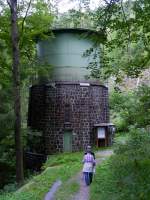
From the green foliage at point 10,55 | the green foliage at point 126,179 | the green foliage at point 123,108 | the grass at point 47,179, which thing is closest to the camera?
the green foliage at point 126,179

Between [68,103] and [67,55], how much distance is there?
3099mm

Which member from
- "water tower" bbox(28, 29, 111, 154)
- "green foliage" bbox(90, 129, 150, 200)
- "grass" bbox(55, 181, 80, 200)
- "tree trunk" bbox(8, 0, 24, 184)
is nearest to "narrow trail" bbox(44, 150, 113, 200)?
"grass" bbox(55, 181, 80, 200)

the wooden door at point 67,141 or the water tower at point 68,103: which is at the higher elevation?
the water tower at point 68,103

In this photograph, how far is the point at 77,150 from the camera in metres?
28.1

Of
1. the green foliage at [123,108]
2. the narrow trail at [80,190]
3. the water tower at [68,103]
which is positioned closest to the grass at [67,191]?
the narrow trail at [80,190]

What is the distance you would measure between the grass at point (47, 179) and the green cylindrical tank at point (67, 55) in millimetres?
5952

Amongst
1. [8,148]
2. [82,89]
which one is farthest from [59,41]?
[8,148]

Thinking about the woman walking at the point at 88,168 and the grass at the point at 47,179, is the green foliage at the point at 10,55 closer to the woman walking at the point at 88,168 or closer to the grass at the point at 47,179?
the grass at the point at 47,179

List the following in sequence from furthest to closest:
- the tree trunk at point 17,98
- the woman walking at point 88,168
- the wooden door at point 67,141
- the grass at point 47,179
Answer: the wooden door at point 67,141 < the tree trunk at point 17,98 < the woman walking at point 88,168 < the grass at point 47,179

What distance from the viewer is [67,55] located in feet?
94.0

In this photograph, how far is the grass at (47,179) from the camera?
47.7 ft

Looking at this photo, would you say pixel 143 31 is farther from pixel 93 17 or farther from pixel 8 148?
pixel 8 148

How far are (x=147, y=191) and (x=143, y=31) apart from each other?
423 cm

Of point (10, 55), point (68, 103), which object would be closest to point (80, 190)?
point (10, 55)
